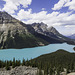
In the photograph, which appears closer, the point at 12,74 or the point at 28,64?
the point at 12,74

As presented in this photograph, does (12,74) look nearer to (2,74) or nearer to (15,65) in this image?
(2,74)

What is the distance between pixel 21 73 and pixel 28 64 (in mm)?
17465

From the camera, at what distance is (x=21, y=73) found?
162 ft

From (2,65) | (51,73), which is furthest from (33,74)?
(2,65)

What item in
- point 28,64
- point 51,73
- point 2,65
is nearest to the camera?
point 51,73

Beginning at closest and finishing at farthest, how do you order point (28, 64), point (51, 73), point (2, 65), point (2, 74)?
point (2, 74) < point (51, 73) < point (2, 65) < point (28, 64)

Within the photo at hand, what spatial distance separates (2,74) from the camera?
4653 cm

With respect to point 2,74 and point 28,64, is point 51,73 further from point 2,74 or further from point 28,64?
point 2,74

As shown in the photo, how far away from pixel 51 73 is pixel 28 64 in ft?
68.3

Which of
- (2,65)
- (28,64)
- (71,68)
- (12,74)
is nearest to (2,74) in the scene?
(12,74)

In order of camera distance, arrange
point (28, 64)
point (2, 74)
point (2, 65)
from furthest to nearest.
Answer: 1. point (28, 64)
2. point (2, 65)
3. point (2, 74)

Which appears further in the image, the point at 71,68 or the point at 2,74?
the point at 71,68

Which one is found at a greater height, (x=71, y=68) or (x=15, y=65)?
(x=15, y=65)

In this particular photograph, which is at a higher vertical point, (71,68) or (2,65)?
(2,65)
